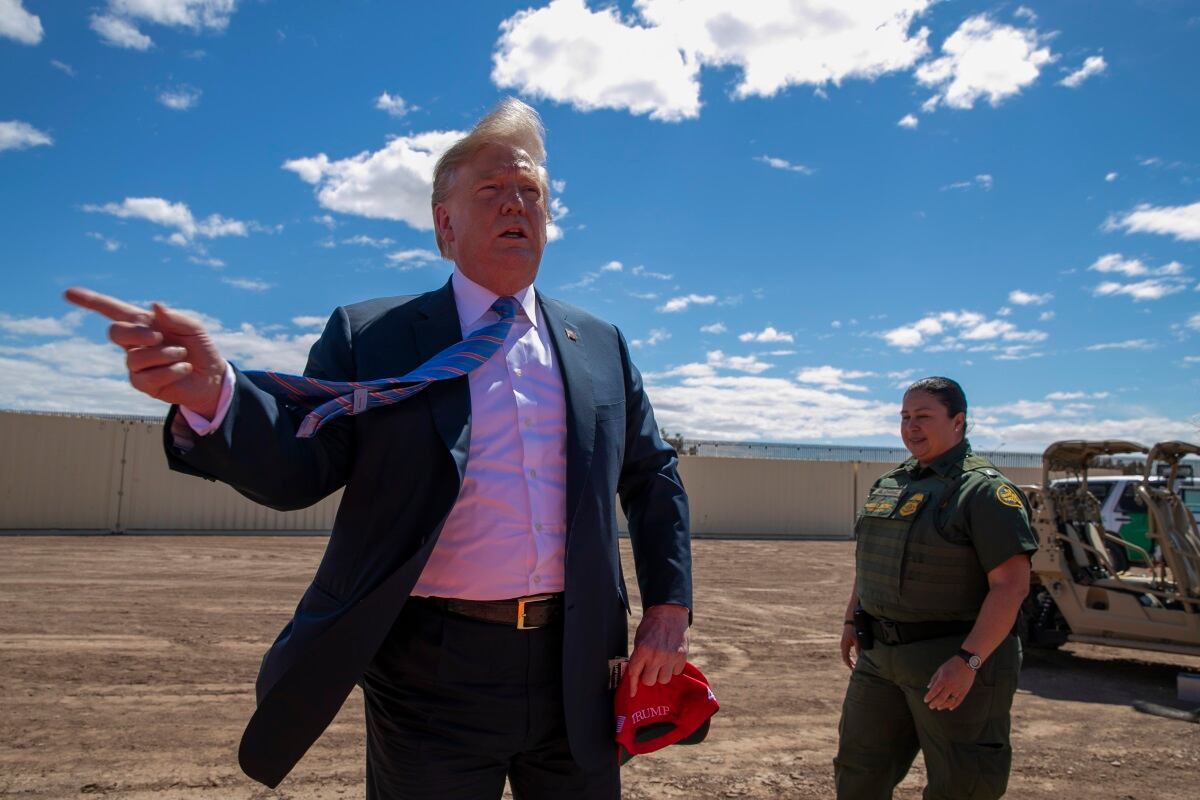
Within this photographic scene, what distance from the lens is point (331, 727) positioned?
537 centimetres

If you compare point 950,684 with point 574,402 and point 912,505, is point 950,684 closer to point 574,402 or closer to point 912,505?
point 912,505

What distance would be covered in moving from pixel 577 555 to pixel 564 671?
26 cm

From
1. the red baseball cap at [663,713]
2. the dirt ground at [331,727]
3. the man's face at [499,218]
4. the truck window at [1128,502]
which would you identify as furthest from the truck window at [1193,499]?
the man's face at [499,218]

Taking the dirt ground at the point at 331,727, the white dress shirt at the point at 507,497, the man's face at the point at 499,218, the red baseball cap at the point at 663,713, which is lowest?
the dirt ground at the point at 331,727

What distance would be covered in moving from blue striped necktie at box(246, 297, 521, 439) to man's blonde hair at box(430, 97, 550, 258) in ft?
1.64

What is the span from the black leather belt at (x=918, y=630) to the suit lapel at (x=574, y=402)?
1.92 meters

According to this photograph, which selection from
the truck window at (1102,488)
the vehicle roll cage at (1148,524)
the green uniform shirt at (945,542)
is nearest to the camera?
the green uniform shirt at (945,542)

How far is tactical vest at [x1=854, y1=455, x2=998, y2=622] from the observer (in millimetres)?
3309

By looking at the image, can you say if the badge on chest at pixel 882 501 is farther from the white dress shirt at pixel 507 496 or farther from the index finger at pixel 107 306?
the index finger at pixel 107 306

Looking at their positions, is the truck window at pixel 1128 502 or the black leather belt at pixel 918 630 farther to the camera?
the truck window at pixel 1128 502

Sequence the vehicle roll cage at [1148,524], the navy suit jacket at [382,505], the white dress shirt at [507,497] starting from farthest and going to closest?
the vehicle roll cage at [1148,524] < the white dress shirt at [507,497] < the navy suit jacket at [382,505]

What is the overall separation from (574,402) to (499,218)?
20.3 inches

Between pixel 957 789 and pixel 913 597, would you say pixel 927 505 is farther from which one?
pixel 957 789

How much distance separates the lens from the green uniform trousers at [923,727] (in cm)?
310
